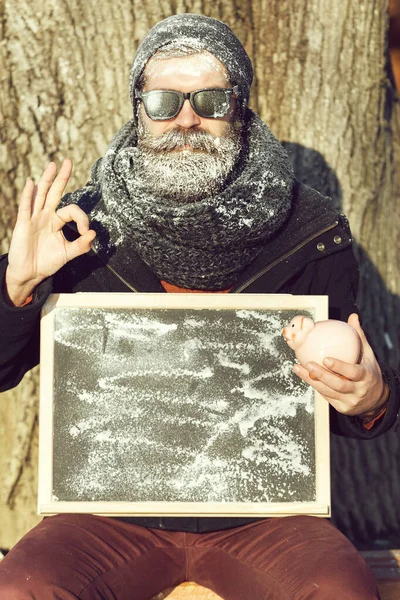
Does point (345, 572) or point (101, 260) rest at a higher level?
point (101, 260)

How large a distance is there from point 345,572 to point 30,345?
1.20 metres

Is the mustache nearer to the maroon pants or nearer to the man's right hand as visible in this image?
the man's right hand

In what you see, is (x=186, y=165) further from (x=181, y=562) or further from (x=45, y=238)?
(x=181, y=562)

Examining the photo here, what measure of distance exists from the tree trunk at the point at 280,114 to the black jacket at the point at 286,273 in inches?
33.6

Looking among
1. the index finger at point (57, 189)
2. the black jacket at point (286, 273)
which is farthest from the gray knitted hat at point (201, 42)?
the index finger at point (57, 189)

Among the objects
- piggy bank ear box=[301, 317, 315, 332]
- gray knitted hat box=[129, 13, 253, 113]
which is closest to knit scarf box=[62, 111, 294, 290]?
gray knitted hat box=[129, 13, 253, 113]

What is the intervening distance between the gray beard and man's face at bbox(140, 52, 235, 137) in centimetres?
3

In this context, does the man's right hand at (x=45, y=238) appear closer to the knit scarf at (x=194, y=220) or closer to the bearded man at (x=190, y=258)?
the bearded man at (x=190, y=258)

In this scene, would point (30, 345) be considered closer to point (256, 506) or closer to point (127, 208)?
point (127, 208)

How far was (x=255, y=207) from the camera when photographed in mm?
2781

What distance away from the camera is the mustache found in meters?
2.82

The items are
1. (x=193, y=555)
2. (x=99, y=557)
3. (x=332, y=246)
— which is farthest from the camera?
(x=332, y=246)

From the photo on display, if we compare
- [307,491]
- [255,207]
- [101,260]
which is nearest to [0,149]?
[101,260]

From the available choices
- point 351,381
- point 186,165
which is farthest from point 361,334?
point 186,165
